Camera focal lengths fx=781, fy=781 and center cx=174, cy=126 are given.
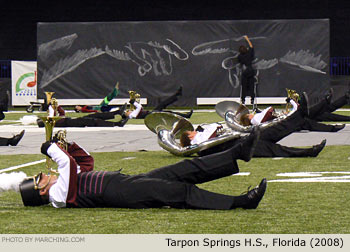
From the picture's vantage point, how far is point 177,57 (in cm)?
3194

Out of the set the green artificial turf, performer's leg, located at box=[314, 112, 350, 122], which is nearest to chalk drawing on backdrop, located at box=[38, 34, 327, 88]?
performer's leg, located at box=[314, 112, 350, 122]

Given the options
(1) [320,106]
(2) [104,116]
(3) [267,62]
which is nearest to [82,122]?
(2) [104,116]

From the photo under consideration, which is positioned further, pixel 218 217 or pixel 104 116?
pixel 104 116

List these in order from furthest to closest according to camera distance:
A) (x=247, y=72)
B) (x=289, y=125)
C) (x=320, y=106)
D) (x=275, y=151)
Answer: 1. (x=247, y=72)
2. (x=320, y=106)
3. (x=275, y=151)
4. (x=289, y=125)

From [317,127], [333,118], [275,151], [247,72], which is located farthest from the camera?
[247,72]

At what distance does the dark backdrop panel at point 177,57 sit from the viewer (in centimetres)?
3142

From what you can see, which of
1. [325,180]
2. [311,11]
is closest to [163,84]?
[311,11]

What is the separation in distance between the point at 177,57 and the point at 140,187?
25345mm

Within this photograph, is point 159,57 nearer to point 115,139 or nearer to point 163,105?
point 163,105

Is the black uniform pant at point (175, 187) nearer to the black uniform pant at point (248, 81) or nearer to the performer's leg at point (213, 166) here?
the performer's leg at point (213, 166)

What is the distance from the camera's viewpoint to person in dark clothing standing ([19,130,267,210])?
21.9 ft

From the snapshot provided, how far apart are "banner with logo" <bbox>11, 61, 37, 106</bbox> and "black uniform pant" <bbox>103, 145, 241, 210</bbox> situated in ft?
84.4

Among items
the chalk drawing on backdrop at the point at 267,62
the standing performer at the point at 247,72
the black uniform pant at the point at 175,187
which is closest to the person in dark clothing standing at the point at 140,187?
the black uniform pant at the point at 175,187

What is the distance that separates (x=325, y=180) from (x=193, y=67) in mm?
22906
